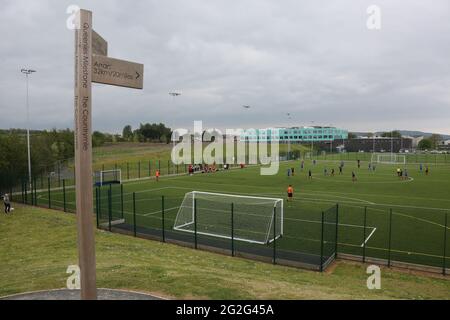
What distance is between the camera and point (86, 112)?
6113mm

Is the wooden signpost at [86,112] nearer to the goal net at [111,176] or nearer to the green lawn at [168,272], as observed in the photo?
the green lawn at [168,272]

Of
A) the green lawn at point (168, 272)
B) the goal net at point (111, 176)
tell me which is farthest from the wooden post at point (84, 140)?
the goal net at point (111, 176)

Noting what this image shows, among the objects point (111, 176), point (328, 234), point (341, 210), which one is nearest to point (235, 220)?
point (328, 234)

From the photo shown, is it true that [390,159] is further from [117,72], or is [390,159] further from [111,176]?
[117,72]

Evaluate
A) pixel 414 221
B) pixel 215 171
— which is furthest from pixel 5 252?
pixel 215 171

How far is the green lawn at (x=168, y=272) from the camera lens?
8773 mm

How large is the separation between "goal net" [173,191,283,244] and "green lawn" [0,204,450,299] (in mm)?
2814

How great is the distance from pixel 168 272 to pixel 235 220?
1104 cm

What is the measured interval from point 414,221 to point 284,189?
16.5 metres

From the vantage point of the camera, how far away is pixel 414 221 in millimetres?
22938

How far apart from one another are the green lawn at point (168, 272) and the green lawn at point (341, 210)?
6.26 ft

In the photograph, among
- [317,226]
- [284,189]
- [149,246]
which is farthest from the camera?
[284,189]

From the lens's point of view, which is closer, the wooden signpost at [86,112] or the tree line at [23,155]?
the wooden signpost at [86,112]
